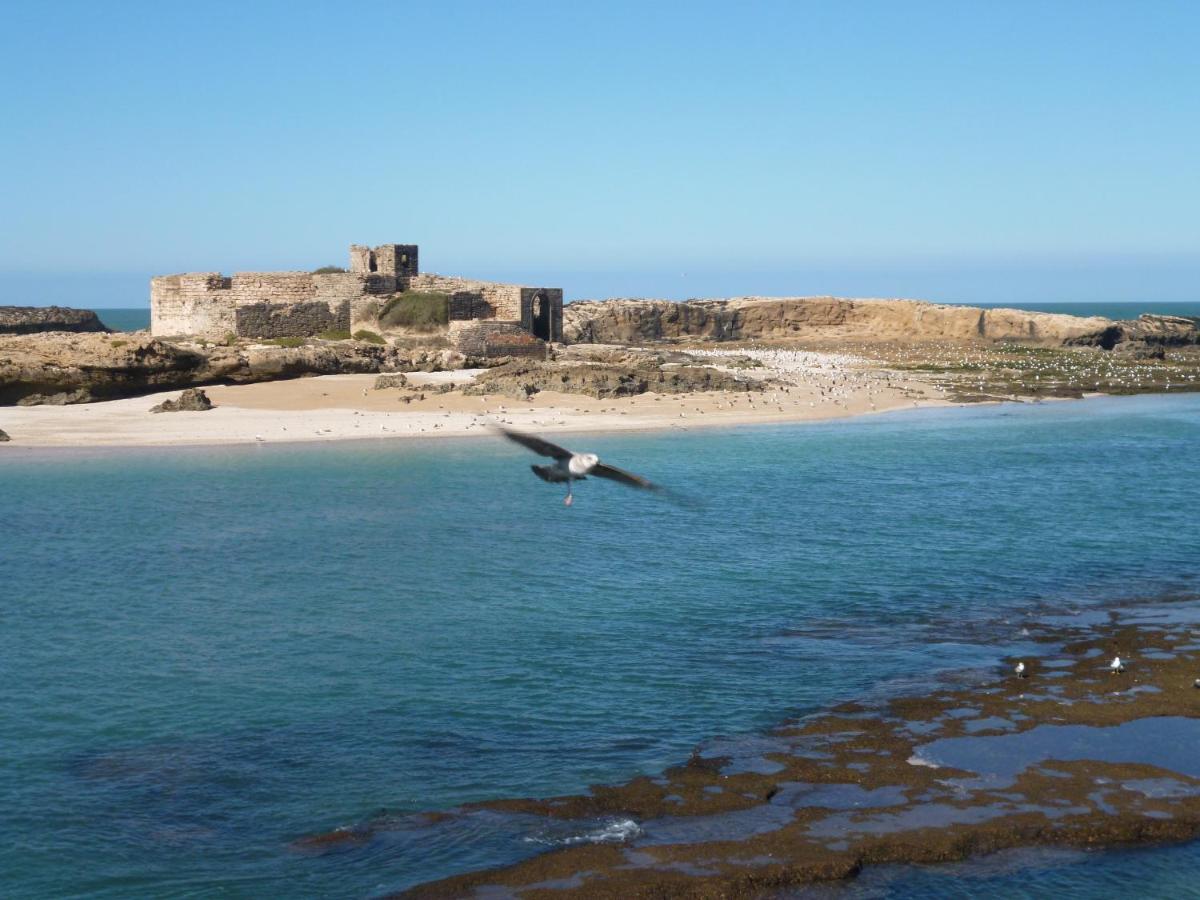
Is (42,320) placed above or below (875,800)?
above

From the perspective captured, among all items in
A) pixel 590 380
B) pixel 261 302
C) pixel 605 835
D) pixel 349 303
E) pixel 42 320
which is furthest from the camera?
pixel 42 320

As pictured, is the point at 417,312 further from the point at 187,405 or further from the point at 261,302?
the point at 187,405

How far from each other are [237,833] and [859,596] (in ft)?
35.0

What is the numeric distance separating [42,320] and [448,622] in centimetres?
4566

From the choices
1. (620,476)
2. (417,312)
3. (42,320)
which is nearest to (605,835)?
(620,476)

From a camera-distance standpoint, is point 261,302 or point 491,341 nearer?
point 491,341

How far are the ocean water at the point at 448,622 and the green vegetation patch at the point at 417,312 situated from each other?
1496 cm

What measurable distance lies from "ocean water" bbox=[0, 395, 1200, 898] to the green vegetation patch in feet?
49.1

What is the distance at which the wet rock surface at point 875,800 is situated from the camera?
1050 centimetres

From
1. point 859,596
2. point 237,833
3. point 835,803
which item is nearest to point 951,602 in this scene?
point 859,596

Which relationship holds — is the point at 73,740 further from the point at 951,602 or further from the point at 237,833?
the point at 951,602

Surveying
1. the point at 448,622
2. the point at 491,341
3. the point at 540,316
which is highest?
the point at 540,316

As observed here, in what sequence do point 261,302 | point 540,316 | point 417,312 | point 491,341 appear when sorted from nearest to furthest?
point 491,341, point 261,302, point 417,312, point 540,316

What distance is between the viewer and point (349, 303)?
1929 inches
